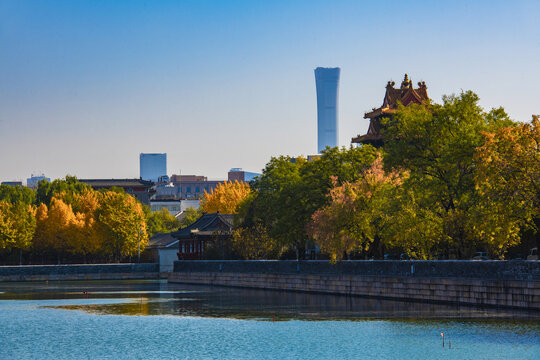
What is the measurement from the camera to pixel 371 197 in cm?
7162

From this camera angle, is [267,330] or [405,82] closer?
[267,330]

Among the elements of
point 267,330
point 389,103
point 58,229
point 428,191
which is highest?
point 389,103

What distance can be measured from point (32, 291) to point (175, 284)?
62.5ft

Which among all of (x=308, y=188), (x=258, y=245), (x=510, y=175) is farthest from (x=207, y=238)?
(x=510, y=175)

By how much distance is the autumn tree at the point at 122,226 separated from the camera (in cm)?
12512

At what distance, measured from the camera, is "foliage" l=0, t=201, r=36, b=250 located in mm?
123750

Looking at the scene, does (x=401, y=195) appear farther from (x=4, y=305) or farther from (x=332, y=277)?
(x=4, y=305)

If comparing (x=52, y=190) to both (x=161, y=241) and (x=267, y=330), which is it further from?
(x=267, y=330)

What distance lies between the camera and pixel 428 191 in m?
62.5

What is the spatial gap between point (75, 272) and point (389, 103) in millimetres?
49715

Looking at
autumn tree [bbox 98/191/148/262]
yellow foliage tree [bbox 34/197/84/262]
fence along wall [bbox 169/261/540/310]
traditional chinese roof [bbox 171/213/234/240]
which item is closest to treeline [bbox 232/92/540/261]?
fence along wall [bbox 169/261/540/310]

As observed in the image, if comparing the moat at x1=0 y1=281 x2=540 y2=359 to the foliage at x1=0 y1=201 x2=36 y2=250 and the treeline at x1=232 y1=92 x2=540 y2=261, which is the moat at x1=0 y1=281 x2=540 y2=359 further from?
the foliage at x1=0 y1=201 x2=36 y2=250

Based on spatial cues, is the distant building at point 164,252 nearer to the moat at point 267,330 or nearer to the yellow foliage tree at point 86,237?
the yellow foliage tree at point 86,237

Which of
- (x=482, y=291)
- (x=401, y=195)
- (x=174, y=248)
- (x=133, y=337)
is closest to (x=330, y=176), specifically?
(x=401, y=195)
